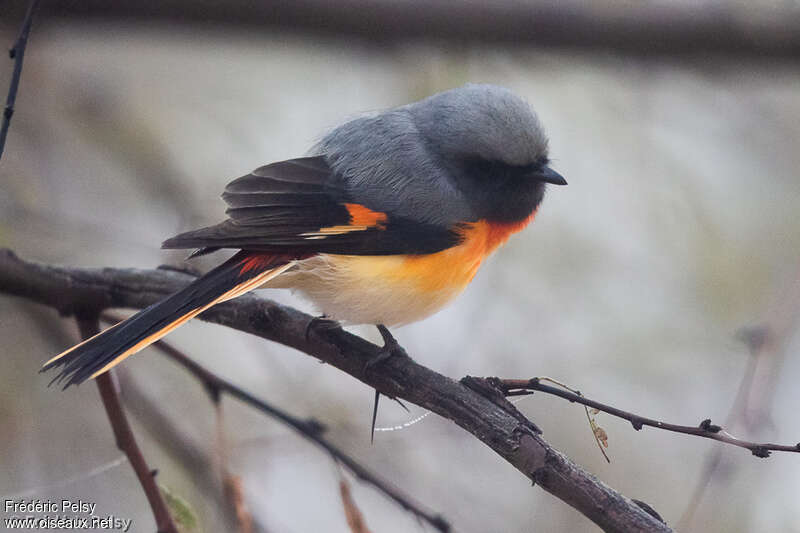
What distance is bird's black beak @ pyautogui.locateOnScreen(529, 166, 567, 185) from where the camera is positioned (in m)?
3.18

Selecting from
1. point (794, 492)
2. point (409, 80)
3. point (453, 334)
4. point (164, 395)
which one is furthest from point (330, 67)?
point (794, 492)

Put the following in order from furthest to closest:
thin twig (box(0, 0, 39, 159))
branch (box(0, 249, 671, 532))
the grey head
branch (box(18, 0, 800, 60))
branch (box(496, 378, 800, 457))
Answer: branch (box(18, 0, 800, 60)) → the grey head → thin twig (box(0, 0, 39, 159)) → branch (box(0, 249, 671, 532)) → branch (box(496, 378, 800, 457))

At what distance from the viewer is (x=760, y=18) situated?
410 centimetres

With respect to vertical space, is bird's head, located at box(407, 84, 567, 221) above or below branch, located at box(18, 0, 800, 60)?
below

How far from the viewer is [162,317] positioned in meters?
2.58

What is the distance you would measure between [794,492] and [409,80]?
2.98 meters

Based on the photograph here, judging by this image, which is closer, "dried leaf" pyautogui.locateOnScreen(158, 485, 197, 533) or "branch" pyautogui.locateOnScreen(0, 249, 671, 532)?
"branch" pyautogui.locateOnScreen(0, 249, 671, 532)

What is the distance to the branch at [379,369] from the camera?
2.05m

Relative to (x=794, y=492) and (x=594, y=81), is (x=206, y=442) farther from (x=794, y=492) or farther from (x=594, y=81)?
(x=594, y=81)

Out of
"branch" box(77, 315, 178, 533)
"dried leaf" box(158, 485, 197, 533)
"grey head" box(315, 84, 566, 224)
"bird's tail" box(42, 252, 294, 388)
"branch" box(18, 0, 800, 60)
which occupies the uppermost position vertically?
"branch" box(18, 0, 800, 60)

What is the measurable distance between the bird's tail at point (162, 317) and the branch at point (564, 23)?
150 centimetres

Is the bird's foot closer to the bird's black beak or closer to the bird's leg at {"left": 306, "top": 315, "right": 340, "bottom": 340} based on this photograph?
the bird's leg at {"left": 306, "top": 315, "right": 340, "bottom": 340}

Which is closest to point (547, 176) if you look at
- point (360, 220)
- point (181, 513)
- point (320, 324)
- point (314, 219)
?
point (360, 220)

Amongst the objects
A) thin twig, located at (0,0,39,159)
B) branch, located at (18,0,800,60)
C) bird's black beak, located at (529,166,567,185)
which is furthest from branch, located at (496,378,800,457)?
branch, located at (18,0,800,60)
